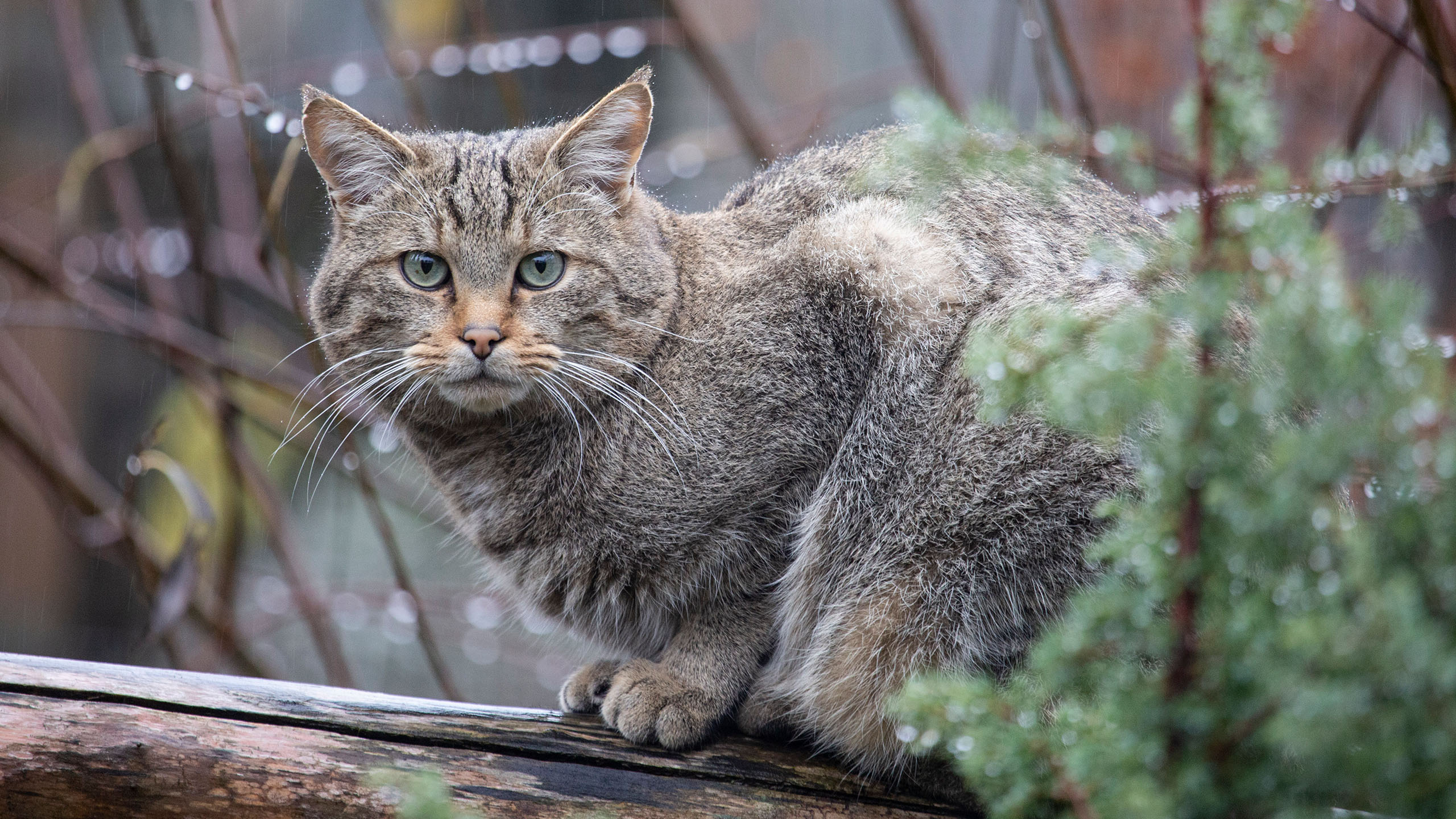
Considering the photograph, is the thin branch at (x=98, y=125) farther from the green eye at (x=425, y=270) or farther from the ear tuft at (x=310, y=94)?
the green eye at (x=425, y=270)

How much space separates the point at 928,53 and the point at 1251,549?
9.63 ft

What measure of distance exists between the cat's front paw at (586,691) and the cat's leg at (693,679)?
56mm

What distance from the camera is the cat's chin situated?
253cm

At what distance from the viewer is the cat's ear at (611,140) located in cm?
270

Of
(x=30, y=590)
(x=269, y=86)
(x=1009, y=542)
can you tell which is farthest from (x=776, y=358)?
(x=30, y=590)

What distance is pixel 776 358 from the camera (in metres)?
2.64

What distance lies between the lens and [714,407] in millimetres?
2627

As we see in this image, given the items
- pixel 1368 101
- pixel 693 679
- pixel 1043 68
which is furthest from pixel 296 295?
pixel 1368 101

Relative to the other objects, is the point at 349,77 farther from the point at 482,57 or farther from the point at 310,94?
the point at 310,94

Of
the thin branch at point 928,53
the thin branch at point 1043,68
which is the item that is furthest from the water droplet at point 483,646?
the thin branch at point 1043,68

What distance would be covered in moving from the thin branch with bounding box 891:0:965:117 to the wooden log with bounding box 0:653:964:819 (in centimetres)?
236

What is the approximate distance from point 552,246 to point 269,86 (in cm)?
268

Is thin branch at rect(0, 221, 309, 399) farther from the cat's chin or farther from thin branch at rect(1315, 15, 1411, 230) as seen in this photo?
thin branch at rect(1315, 15, 1411, 230)

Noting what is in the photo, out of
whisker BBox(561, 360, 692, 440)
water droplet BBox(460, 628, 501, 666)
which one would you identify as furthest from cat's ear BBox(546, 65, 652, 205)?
→ water droplet BBox(460, 628, 501, 666)
